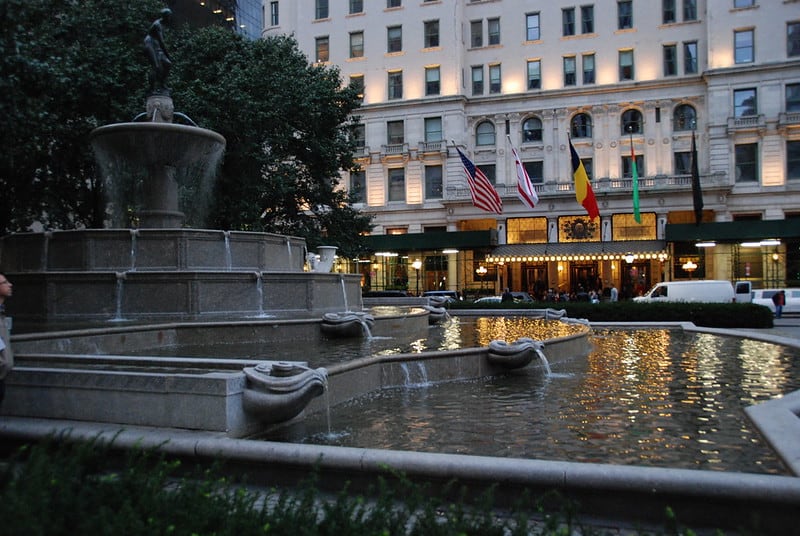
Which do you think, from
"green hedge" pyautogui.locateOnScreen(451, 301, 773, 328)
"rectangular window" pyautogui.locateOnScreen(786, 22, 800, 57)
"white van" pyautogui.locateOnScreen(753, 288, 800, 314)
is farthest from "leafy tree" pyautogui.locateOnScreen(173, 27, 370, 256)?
"rectangular window" pyautogui.locateOnScreen(786, 22, 800, 57)

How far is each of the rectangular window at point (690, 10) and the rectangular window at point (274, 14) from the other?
32054mm

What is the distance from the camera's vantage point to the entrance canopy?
45.6m

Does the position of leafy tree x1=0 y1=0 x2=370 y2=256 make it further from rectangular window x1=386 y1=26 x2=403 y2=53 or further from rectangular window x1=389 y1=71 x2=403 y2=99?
rectangular window x1=386 y1=26 x2=403 y2=53

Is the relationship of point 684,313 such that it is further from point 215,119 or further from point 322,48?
point 322,48

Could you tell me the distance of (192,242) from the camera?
14742mm

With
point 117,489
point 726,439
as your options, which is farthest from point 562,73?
point 117,489

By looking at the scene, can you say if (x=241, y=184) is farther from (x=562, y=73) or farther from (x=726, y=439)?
(x=562, y=73)

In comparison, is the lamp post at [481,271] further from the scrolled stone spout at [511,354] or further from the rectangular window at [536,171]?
the scrolled stone spout at [511,354]

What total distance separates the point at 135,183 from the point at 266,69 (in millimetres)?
13011

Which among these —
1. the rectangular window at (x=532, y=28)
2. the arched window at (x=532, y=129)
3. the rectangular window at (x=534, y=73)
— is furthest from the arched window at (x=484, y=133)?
the rectangular window at (x=532, y=28)

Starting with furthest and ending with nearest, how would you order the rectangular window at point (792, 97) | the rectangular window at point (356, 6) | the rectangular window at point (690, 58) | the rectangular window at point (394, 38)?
1. the rectangular window at point (356, 6)
2. the rectangular window at point (394, 38)
3. the rectangular window at point (690, 58)
4. the rectangular window at point (792, 97)

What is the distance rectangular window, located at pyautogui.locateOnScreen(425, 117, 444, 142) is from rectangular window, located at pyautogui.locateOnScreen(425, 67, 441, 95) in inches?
81.9

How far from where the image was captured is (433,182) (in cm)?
5256

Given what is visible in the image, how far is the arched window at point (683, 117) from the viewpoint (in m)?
47.6
